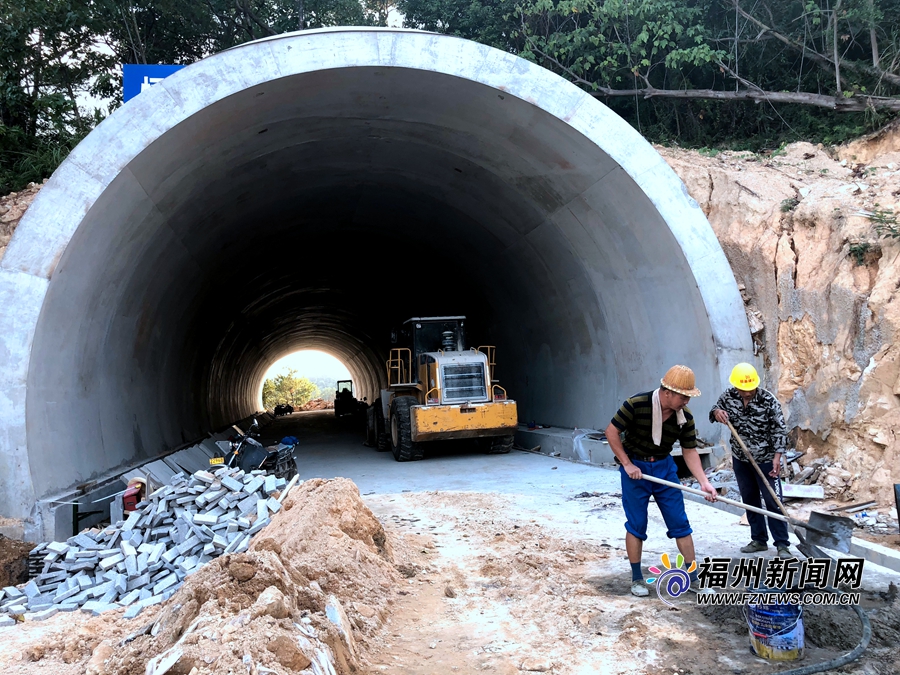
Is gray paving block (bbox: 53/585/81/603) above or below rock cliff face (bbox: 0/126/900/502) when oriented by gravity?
below

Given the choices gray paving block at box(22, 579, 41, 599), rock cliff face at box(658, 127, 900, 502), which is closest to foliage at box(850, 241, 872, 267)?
rock cliff face at box(658, 127, 900, 502)

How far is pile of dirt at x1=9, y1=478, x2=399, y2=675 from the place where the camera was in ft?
9.64

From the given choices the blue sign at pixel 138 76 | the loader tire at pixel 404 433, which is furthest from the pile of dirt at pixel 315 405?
the blue sign at pixel 138 76

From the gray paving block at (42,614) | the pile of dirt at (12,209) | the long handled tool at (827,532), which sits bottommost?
the gray paving block at (42,614)

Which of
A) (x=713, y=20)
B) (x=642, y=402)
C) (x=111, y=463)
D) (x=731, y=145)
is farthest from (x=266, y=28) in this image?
(x=642, y=402)

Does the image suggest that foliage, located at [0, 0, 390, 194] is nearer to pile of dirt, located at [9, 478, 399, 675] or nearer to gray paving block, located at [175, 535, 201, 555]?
Result: gray paving block, located at [175, 535, 201, 555]

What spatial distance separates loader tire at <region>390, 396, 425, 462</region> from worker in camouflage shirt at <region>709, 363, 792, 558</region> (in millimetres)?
7577

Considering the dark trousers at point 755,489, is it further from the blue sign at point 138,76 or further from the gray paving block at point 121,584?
the blue sign at point 138,76

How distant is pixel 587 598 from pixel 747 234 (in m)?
6.34

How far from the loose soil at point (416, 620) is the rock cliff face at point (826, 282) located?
10.4 ft

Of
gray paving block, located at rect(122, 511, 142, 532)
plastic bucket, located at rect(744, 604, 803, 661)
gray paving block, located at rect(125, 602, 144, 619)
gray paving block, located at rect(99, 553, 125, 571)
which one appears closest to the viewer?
plastic bucket, located at rect(744, 604, 803, 661)

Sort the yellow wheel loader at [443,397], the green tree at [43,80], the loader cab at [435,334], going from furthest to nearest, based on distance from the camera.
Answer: the loader cab at [435,334] → the yellow wheel loader at [443,397] → the green tree at [43,80]

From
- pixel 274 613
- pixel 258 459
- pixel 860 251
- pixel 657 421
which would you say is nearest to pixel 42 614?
pixel 274 613

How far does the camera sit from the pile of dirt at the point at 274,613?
294 centimetres
